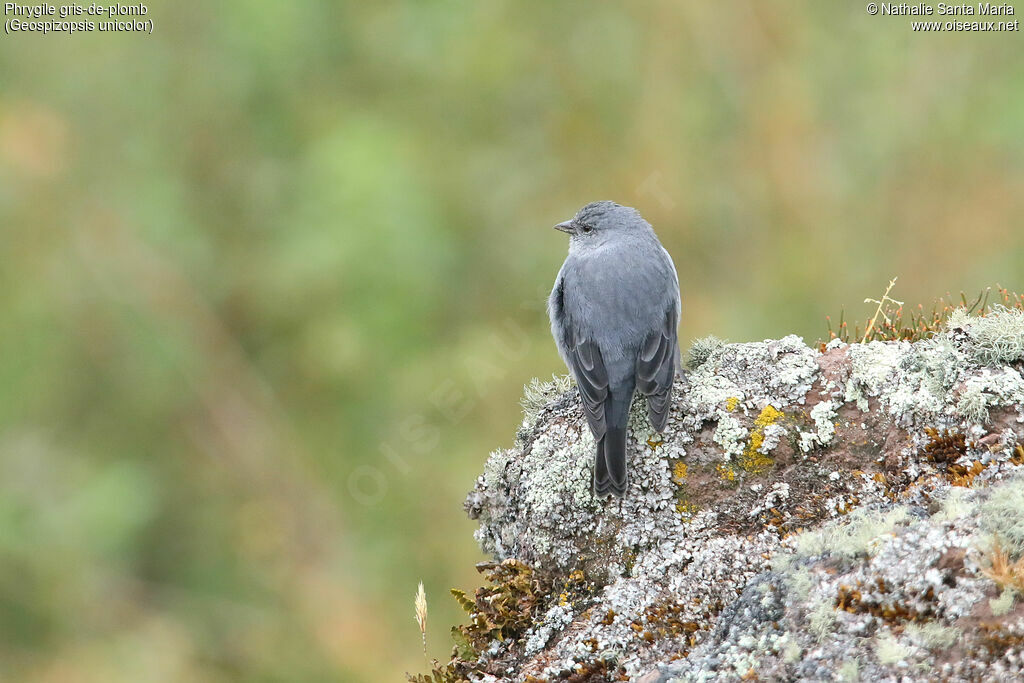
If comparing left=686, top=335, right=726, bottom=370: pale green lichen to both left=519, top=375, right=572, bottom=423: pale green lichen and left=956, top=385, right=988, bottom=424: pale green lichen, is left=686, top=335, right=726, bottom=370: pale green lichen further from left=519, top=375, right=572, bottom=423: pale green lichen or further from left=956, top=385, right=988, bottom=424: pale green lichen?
left=956, top=385, right=988, bottom=424: pale green lichen

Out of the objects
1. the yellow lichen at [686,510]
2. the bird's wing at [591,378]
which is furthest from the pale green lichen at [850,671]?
the bird's wing at [591,378]

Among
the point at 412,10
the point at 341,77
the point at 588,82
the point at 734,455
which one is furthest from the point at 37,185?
the point at 734,455

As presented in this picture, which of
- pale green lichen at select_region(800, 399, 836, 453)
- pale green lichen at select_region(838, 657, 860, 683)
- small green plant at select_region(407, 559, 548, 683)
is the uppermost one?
pale green lichen at select_region(800, 399, 836, 453)

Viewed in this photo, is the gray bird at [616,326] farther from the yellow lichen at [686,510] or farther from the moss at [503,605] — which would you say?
the moss at [503,605]

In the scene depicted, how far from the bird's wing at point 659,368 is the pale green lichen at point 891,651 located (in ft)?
5.59

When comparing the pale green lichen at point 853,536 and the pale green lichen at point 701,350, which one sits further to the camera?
the pale green lichen at point 701,350

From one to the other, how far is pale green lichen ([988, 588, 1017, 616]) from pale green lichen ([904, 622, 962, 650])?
0.12 meters

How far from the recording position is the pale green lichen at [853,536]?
11.0 feet

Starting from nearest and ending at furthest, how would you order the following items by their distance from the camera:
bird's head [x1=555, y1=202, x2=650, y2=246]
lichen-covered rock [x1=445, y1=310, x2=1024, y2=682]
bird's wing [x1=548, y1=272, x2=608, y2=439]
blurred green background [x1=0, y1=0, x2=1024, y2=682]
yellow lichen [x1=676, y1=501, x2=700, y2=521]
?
lichen-covered rock [x1=445, y1=310, x2=1024, y2=682], yellow lichen [x1=676, y1=501, x2=700, y2=521], bird's wing [x1=548, y1=272, x2=608, y2=439], bird's head [x1=555, y1=202, x2=650, y2=246], blurred green background [x1=0, y1=0, x2=1024, y2=682]

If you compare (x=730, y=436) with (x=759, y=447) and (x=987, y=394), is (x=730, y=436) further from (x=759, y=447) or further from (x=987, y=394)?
(x=987, y=394)

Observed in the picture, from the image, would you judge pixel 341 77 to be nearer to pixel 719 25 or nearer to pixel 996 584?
pixel 719 25

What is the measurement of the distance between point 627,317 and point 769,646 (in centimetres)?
249

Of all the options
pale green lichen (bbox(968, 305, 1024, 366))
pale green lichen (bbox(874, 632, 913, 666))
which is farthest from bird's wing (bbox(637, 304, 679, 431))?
pale green lichen (bbox(874, 632, 913, 666))

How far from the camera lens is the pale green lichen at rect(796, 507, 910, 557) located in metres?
3.34
